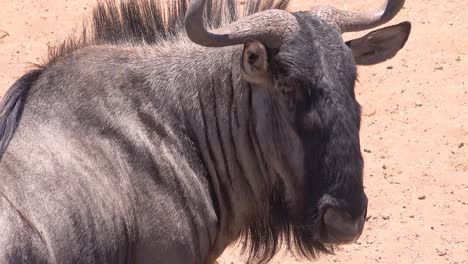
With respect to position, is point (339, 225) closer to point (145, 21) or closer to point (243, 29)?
point (243, 29)

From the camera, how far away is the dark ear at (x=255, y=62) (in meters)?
6.23

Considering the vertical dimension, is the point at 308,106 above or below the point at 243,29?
below

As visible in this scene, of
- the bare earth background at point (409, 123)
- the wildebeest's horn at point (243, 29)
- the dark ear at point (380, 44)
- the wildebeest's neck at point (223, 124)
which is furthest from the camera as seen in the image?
the bare earth background at point (409, 123)

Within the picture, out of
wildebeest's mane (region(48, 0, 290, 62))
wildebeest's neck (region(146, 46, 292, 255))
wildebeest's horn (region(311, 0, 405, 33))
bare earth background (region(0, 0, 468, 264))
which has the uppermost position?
wildebeest's mane (region(48, 0, 290, 62))

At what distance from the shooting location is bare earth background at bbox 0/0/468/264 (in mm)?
8852

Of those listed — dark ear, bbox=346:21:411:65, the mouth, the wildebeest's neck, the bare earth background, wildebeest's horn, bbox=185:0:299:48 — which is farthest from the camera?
the bare earth background

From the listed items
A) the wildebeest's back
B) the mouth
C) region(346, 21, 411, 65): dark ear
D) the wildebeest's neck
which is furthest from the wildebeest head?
the wildebeest's back

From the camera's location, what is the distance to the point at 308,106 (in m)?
6.25

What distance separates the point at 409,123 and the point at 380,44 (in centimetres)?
333

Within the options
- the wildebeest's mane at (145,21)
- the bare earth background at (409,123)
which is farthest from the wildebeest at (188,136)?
the bare earth background at (409,123)

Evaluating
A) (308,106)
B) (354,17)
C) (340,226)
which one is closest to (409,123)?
(354,17)

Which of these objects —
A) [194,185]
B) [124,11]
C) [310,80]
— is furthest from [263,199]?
[124,11]

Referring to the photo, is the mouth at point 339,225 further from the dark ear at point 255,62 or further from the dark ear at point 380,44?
the dark ear at point 380,44

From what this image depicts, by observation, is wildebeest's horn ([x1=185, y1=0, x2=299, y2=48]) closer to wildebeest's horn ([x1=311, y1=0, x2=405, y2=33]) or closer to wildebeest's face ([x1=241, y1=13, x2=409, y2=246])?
wildebeest's face ([x1=241, y1=13, x2=409, y2=246])
